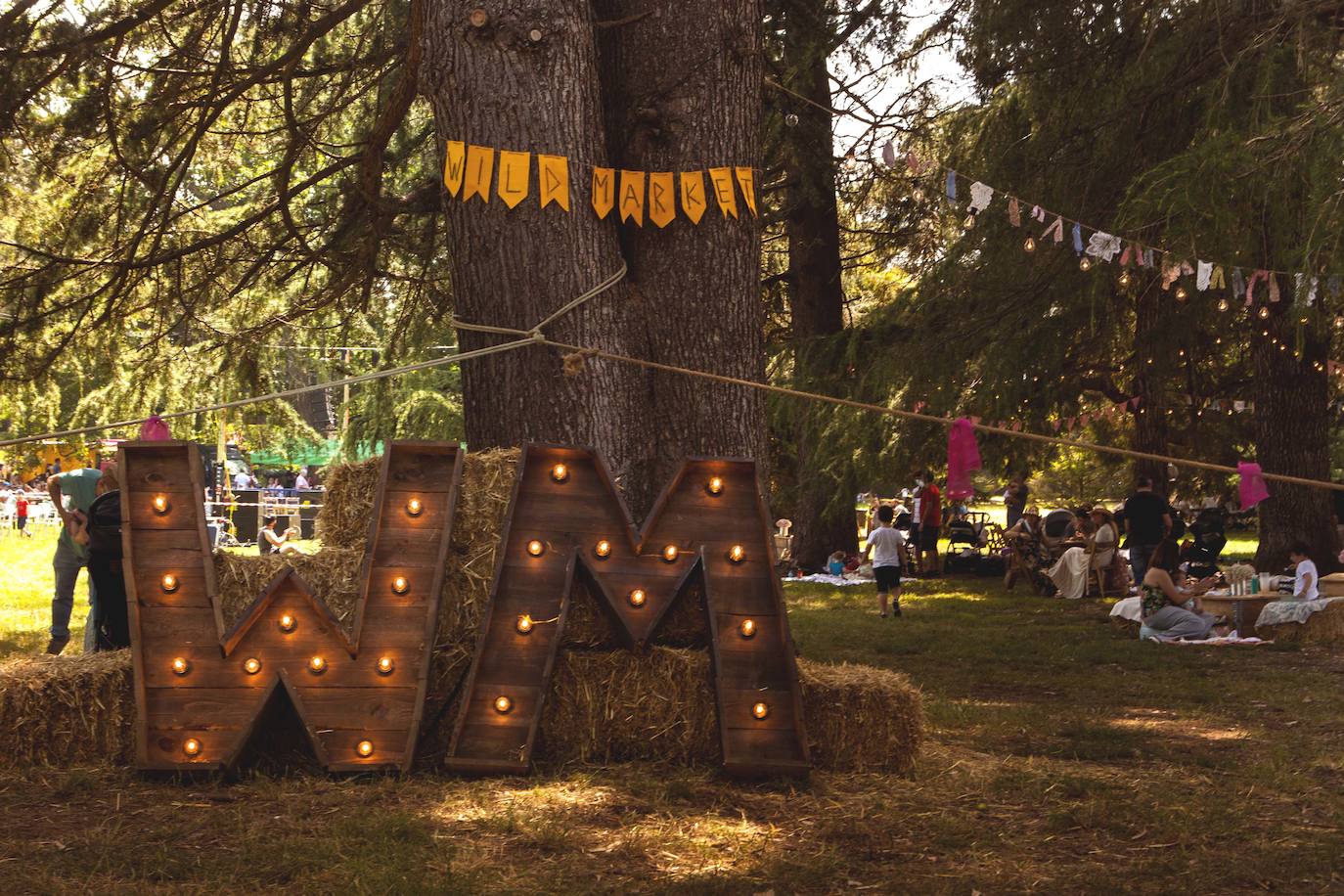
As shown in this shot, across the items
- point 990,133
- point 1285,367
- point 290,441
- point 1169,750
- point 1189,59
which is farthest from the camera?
point 290,441

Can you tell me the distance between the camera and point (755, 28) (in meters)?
6.61

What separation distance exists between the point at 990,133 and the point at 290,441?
19281 mm

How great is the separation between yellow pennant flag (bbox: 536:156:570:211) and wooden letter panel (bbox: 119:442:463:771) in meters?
1.26

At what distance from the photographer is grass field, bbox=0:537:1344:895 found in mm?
4184

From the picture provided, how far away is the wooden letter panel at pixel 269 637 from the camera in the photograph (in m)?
5.30

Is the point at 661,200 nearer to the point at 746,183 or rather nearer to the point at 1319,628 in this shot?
the point at 746,183

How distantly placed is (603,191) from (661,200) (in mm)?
287

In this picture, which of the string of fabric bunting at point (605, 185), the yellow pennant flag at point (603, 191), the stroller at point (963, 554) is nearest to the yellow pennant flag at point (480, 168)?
the string of fabric bunting at point (605, 185)

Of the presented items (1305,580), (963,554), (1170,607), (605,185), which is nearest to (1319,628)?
(1305,580)

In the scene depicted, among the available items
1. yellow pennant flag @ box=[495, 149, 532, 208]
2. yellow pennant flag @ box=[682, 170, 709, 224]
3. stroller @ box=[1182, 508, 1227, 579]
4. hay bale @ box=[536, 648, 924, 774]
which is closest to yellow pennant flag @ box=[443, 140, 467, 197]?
yellow pennant flag @ box=[495, 149, 532, 208]

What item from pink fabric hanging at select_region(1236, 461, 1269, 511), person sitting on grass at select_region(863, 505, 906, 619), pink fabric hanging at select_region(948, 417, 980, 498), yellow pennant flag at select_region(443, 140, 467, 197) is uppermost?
yellow pennant flag at select_region(443, 140, 467, 197)

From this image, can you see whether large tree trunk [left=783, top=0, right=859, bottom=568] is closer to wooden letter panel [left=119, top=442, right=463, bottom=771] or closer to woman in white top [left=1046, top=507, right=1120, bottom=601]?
woman in white top [left=1046, top=507, right=1120, bottom=601]

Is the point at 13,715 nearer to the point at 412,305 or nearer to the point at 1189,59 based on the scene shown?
the point at 412,305

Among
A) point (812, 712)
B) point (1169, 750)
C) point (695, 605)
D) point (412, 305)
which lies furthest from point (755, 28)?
point (412, 305)
